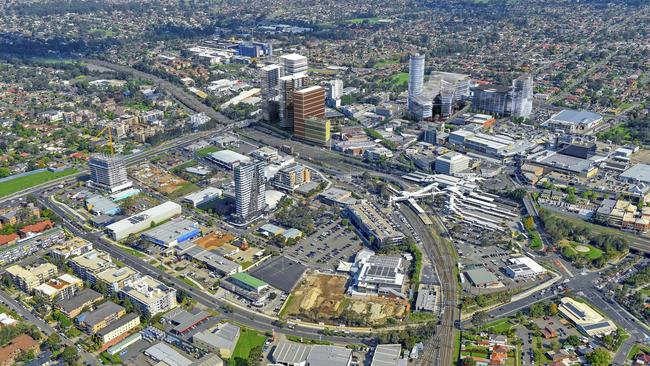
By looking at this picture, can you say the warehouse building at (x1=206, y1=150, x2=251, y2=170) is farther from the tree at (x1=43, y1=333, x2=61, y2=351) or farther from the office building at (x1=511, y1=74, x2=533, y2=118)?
the office building at (x1=511, y1=74, x2=533, y2=118)

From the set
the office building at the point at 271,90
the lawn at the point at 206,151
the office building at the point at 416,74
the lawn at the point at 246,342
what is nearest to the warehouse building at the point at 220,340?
the lawn at the point at 246,342

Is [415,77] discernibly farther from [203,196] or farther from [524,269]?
[524,269]

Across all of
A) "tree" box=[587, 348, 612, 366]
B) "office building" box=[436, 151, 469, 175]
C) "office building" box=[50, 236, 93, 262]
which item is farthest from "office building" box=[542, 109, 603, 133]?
"office building" box=[50, 236, 93, 262]

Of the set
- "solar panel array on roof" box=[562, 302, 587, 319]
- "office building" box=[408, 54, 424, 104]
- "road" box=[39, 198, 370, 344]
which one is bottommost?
"road" box=[39, 198, 370, 344]

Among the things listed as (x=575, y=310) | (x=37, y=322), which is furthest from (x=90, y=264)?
(x=575, y=310)

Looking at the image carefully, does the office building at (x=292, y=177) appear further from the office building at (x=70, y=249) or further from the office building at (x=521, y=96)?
the office building at (x=521, y=96)
